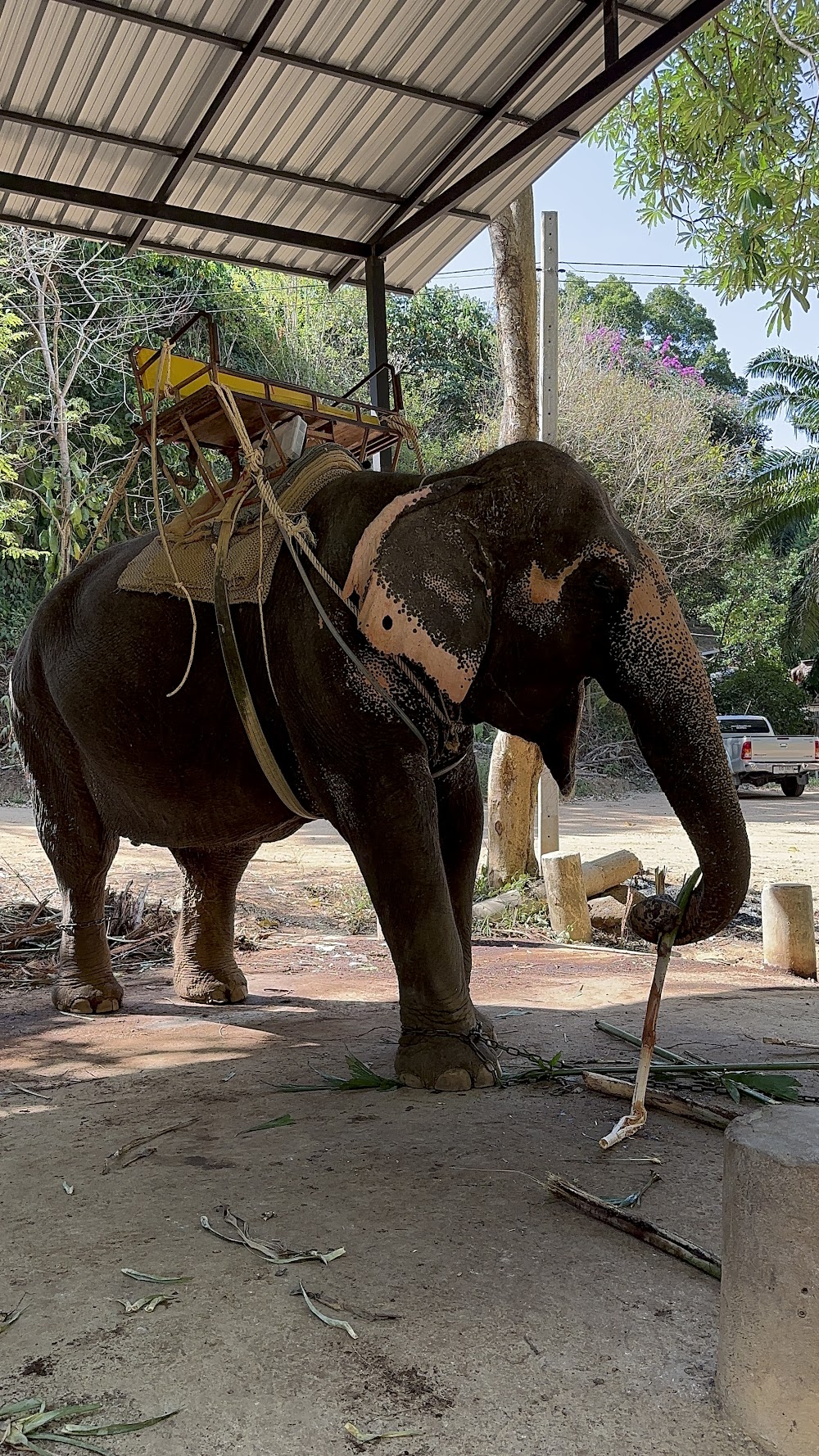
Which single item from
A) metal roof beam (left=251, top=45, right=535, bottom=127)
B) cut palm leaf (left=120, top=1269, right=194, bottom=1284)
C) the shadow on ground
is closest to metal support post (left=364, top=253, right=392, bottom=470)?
metal roof beam (left=251, top=45, right=535, bottom=127)

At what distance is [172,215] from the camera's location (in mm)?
5453

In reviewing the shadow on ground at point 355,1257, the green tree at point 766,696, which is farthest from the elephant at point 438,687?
the green tree at point 766,696

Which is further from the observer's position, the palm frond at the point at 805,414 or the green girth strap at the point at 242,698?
the palm frond at the point at 805,414

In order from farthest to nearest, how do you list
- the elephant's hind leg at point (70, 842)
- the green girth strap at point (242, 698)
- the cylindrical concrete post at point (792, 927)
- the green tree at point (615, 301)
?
the green tree at point (615, 301), the cylindrical concrete post at point (792, 927), the elephant's hind leg at point (70, 842), the green girth strap at point (242, 698)

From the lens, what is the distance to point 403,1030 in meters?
3.79

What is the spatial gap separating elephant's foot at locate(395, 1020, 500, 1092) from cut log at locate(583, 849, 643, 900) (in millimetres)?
4696

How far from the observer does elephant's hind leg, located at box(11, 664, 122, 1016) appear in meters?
5.04

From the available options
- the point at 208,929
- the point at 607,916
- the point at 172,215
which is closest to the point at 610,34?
the point at 172,215

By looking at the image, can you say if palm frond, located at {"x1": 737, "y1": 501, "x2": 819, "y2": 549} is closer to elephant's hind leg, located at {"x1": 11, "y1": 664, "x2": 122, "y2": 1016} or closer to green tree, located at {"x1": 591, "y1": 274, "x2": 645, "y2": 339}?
green tree, located at {"x1": 591, "y1": 274, "x2": 645, "y2": 339}

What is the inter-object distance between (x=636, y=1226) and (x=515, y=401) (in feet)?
22.6

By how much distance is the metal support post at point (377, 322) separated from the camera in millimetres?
5680

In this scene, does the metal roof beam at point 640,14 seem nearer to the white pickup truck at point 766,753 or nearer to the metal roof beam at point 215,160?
the metal roof beam at point 215,160

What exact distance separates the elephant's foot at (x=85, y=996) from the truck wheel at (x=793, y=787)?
686 inches

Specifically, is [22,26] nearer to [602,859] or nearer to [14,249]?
[602,859]
